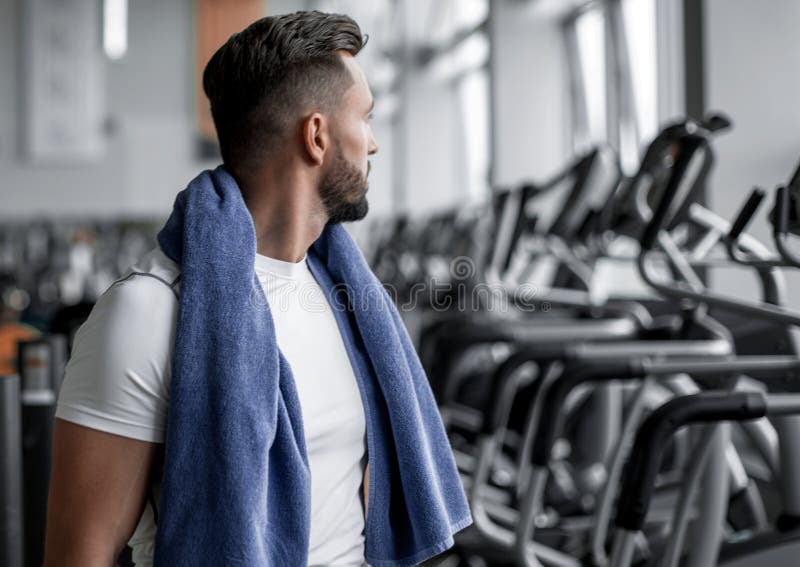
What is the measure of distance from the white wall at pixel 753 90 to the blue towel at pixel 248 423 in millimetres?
1760

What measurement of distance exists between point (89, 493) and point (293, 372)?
31 cm

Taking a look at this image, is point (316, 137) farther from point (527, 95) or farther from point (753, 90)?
point (527, 95)

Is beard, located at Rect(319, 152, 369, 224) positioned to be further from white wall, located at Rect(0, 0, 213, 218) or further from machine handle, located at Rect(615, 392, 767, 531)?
white wall, located at Rect(0, 0, 213, 218)

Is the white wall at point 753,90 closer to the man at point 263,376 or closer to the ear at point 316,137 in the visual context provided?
the man at point 263,376

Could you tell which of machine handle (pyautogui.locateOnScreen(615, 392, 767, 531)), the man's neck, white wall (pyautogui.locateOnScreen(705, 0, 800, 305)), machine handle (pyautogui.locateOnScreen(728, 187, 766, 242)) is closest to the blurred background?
white wall (pyautogui.locateOnScreen(705, 0, 800, 305))

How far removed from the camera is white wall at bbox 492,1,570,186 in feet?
17.7

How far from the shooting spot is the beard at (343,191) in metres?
1.30

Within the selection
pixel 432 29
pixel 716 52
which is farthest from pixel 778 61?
pixel 432 29

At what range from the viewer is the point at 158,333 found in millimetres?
1128

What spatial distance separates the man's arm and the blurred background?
1.56m

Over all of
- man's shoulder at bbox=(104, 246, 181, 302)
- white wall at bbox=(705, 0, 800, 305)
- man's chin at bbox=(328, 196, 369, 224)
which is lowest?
man's shoulder at bbox=(104, 246, 181, 302)

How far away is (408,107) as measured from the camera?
8125 millimetres

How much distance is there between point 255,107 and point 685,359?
1.17m

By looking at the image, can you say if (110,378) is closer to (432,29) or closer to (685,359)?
(685,359)
